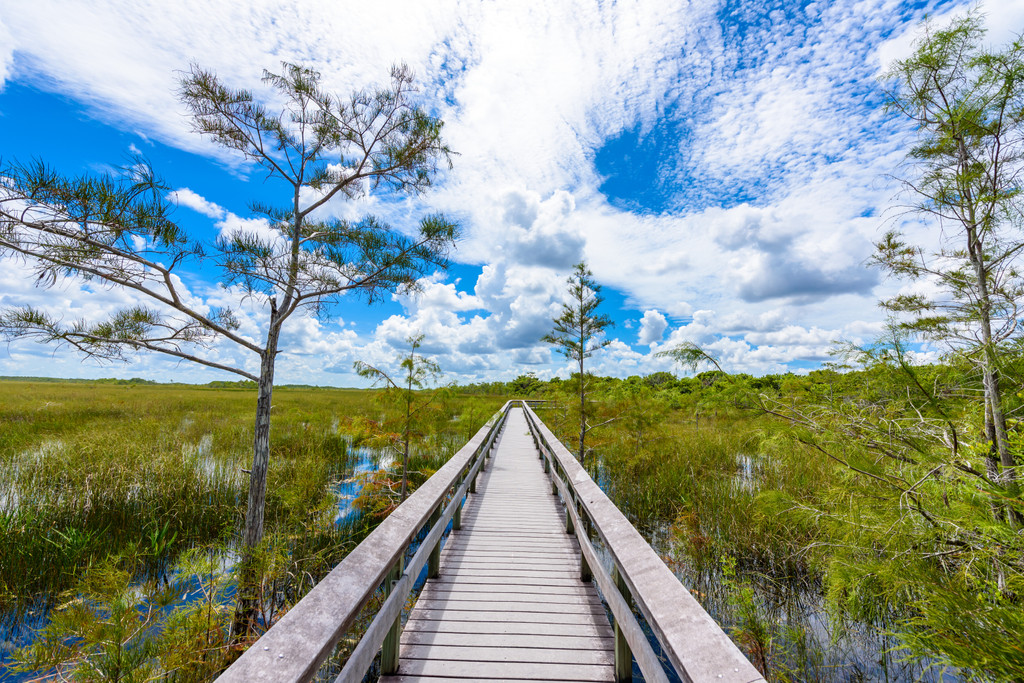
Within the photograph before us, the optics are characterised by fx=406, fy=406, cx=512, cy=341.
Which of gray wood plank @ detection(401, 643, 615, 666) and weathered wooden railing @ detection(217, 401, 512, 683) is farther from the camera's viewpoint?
gray wood plank @ detection(401, 643, 615, 666)

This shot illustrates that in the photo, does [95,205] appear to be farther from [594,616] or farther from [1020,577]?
[1020,577]

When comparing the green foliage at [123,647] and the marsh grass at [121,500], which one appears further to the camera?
the marsh grass at [121,500]

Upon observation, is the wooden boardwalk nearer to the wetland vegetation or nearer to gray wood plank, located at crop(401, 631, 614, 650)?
gray wood plank, located at crop(401, 631, 614, 650)

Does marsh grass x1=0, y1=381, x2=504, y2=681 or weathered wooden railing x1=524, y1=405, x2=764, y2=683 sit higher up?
weathered wooden railing x1=524, y1=405, x2=764, y2=683

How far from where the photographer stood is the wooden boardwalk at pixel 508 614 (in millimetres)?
2539

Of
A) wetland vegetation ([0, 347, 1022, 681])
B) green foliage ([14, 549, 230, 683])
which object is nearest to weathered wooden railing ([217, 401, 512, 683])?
wetland vegetation ([0, 347, 1022, 681])

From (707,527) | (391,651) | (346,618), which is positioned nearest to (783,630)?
(707,527)

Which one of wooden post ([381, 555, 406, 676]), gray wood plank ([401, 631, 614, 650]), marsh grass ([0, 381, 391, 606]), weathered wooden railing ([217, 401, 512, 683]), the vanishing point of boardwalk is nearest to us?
weathered wooden railing ([217, 401, 512, 683])

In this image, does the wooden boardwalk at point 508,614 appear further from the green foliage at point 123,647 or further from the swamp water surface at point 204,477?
the swamp water surface at point 204,477

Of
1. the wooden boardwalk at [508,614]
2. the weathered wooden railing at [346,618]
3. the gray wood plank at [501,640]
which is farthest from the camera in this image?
the gray wood plank at [501,640]

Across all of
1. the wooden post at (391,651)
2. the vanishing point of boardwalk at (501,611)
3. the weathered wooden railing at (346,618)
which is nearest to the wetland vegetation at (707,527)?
the vanishing point of boardwalk at (501,611)

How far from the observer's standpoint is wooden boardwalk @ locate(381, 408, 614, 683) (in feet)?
8.33

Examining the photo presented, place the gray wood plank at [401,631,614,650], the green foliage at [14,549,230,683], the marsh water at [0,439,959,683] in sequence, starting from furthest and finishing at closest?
the marsh water at [0,439,959,683] → the green foliage at [14,549,230,683] → the gray wood plank at [401,631,614,650]

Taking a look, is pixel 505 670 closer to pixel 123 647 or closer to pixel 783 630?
pixel 123 647
